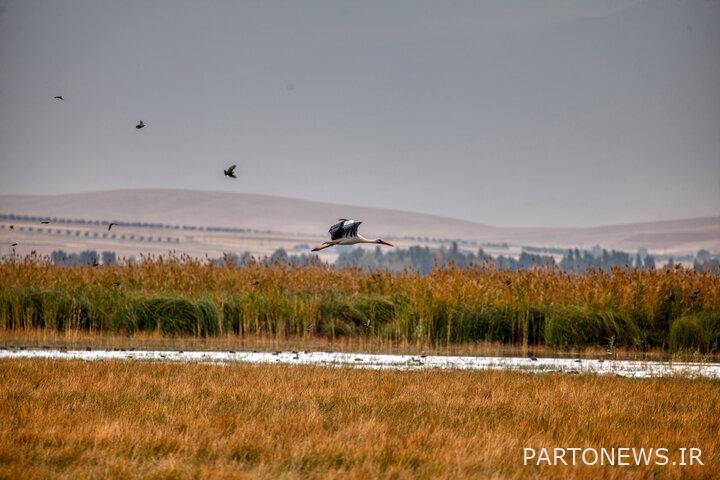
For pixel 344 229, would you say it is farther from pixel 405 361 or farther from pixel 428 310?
pixel 428 310

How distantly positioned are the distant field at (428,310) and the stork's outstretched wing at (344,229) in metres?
10.8

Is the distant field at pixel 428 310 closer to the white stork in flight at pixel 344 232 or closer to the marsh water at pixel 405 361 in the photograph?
the marsh water at pixel 405 361

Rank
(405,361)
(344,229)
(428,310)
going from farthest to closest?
(428,310) < (405,361) < (344,229)

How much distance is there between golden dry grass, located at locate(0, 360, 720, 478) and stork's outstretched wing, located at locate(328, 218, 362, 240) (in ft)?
6.87

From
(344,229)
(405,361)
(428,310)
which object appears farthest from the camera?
(428,310)

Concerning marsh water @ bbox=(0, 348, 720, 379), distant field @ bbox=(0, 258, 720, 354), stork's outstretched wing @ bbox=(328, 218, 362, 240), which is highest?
stork's outstretched wing @ bbox=(328, 218, 362, 240)

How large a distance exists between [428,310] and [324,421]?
14.1m

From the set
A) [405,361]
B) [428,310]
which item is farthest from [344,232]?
[428,310]

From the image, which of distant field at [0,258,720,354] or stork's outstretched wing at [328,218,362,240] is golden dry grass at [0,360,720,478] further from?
distant field at [0,258,720,354]

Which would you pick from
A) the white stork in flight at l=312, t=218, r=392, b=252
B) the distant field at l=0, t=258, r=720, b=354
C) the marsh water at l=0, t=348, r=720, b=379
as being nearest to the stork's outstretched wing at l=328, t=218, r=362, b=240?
the white stork in flight at l=312, t=218, r=392, b=252

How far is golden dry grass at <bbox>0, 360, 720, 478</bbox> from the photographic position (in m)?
8.82

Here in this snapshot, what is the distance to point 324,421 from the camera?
10.8 meters

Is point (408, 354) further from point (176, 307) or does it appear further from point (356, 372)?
point (176, 307)

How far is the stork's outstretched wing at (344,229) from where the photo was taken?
13203 mm
